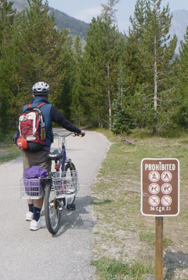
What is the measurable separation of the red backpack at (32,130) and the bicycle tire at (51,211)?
0.60 metres

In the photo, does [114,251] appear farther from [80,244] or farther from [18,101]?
[18,101]

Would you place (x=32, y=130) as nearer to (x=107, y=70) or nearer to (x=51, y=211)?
(x=51, y=211)

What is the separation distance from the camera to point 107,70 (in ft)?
98.8

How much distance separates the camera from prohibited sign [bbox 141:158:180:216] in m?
2.83

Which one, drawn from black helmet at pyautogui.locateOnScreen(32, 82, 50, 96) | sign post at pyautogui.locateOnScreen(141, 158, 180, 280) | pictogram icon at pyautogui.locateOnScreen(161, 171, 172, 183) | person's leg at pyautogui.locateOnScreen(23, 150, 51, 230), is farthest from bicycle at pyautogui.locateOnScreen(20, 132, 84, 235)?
pictogram icon at pyautogui.locateOnScreen(161, 171, 172, 183)

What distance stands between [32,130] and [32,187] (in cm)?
78

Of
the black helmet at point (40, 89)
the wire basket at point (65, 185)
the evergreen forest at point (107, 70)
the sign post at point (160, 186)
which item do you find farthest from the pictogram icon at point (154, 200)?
the evergreen forest at point (107, 70)

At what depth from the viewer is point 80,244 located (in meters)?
3.90

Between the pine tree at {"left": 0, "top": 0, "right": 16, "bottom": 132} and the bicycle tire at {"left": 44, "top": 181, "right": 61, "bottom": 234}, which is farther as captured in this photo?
the pine tree at {"left": 0, "top": 0, "right": 16, "bottom": 132}

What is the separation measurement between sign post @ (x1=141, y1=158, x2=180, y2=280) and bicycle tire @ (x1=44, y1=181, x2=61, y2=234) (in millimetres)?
1586

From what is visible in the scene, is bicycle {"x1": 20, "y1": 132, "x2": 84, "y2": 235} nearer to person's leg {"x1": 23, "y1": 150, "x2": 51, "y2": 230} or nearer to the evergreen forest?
person's leg {"x1": 23, "y1": 150, "x2": 51, "y2": 230}

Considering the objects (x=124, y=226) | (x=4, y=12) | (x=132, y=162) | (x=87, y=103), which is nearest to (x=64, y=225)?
(x=124, y=226)

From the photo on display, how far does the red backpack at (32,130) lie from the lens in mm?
4043

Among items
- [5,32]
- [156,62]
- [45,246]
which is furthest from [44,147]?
[5,32]
